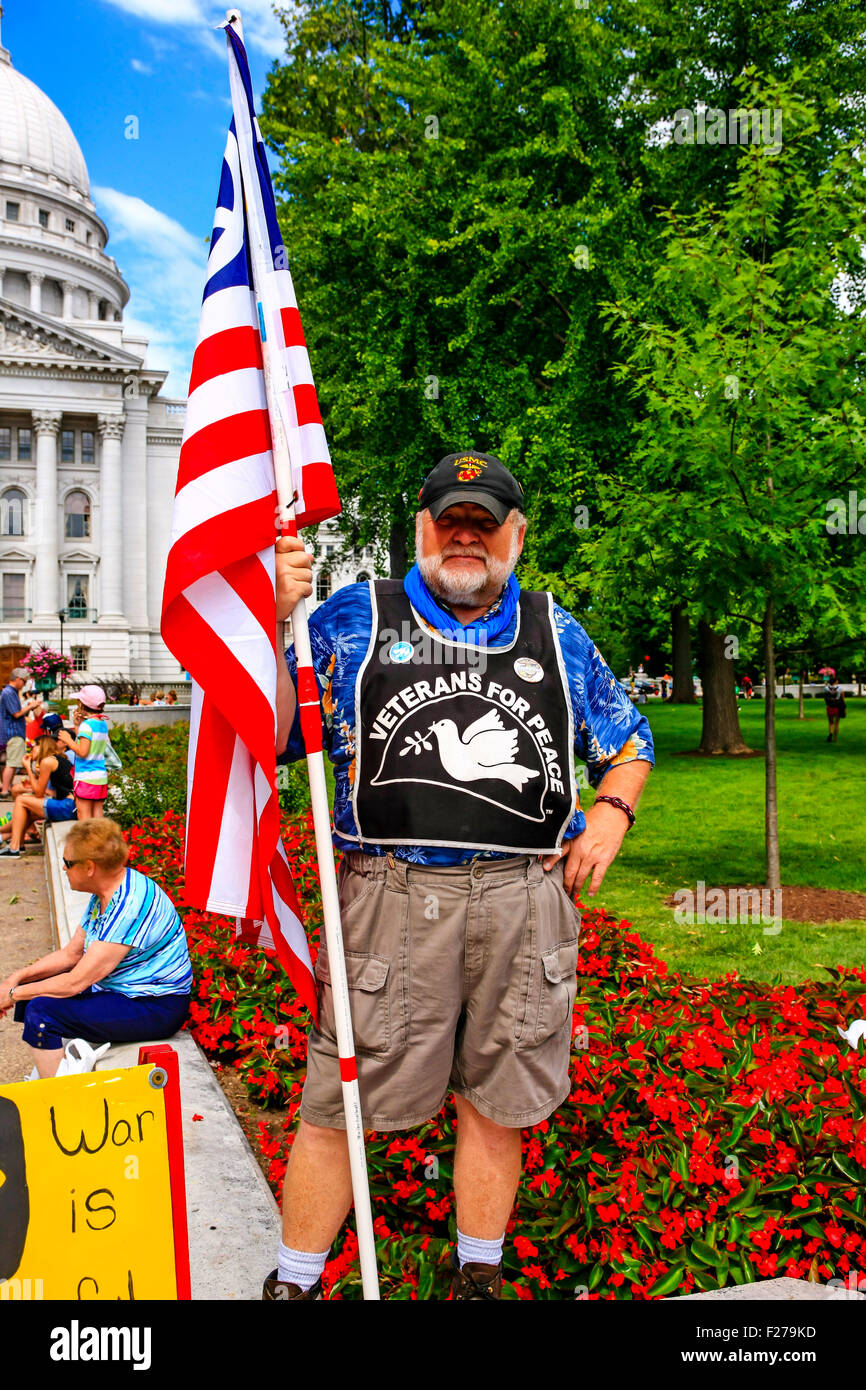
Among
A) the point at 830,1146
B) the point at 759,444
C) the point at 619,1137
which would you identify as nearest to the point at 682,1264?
the point at 619,1137

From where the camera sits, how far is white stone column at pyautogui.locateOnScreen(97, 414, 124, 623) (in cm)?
6231

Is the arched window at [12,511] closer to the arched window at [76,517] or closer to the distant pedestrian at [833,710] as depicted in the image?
the arched window at [76,517]

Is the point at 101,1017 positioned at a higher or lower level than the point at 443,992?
lower

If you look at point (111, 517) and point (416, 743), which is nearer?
point (416, 743)

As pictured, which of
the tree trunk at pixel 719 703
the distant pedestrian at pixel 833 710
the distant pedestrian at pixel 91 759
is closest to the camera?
the distant pedestrian at pixel 91 759

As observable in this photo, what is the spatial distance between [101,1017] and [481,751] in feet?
9.51

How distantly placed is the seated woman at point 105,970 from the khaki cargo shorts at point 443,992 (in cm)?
220

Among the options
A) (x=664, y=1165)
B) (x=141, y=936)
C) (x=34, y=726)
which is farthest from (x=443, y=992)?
(x=34, y=726)

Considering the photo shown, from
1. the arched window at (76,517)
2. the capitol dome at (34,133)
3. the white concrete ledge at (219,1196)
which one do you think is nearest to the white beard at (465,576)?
the white concrete ledge at (219,1196)

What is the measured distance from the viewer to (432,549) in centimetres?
280

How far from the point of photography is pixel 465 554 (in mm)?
2775

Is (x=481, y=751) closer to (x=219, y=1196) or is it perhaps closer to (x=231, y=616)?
(x=231, y=616)

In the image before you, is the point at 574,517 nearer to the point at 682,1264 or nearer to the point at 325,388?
the point at 325,388

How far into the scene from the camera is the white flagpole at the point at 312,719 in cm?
250
